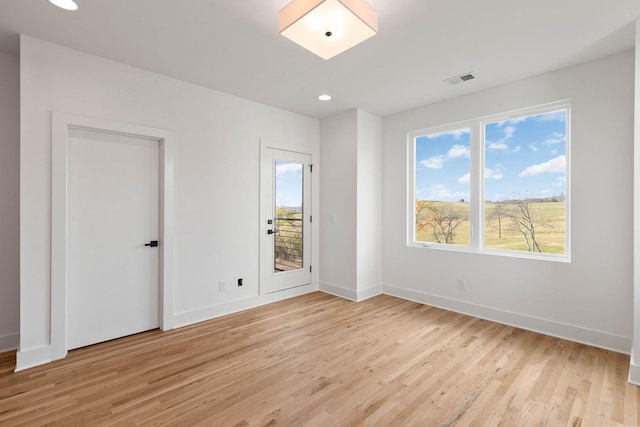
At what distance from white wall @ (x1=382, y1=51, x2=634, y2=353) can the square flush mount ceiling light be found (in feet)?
7.60

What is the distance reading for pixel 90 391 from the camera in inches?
88.0

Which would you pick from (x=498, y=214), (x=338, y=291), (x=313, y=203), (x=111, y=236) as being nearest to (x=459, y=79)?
(x=498, y=214)

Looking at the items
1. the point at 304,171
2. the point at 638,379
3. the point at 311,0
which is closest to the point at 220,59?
the point at 311,0

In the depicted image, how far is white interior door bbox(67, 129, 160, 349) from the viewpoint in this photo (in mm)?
2891

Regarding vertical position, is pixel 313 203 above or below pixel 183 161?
below

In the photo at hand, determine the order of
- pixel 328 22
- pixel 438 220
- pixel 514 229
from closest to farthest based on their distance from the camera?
1. pixel 328 22
2. pixel 514 229
3. pixel 438 220

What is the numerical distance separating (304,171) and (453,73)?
7.86ft

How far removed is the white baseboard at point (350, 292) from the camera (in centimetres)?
441

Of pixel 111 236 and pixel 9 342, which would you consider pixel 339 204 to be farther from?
pixel 9 342

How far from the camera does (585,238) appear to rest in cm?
302

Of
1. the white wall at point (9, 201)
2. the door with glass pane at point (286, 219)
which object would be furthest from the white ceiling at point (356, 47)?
the door with glass pane at point (286, 219)

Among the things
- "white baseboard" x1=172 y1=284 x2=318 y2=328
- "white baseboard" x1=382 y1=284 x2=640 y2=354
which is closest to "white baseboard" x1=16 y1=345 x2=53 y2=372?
"white baseboard" x1=172 y1=284 x2=318 y2=328

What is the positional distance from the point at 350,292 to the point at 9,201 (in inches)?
155

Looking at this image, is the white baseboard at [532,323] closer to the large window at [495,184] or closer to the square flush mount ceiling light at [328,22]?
the large window at [495,184]
